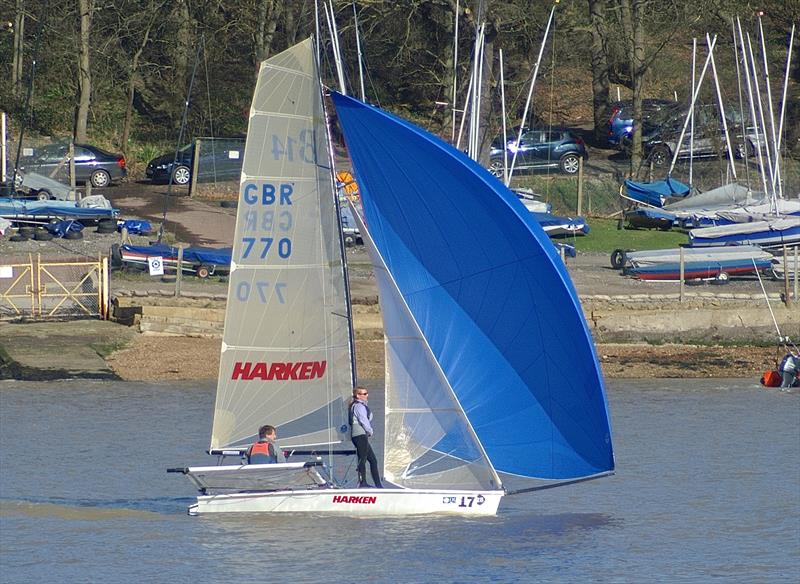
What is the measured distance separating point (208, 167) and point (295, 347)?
1035 inches

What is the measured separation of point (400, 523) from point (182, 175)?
92.6 ft

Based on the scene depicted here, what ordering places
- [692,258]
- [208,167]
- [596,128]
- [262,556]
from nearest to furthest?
[262,556] → [692,258] → [208,167] → [596,128]

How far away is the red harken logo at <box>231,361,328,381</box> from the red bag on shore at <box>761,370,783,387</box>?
12.5 metres

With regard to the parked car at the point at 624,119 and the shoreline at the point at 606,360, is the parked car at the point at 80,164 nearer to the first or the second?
the shoreline at the point at 606,360

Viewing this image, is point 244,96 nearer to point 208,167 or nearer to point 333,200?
point 208,167

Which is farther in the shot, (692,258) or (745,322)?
(692,258)

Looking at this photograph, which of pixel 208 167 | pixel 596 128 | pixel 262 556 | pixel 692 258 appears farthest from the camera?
pixel 596 128

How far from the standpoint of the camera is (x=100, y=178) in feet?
136

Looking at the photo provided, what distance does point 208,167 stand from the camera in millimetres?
40500

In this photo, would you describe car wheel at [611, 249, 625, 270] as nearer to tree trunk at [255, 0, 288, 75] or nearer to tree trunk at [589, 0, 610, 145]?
tree trunk at [589, 0, 610, 145]

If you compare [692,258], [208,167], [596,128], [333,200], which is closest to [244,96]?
[208,167]

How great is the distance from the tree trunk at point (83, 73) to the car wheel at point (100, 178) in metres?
3.20

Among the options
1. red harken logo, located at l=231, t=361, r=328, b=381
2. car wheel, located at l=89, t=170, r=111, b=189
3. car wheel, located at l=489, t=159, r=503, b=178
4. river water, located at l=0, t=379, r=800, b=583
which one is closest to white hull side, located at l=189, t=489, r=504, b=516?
river water, located at l=0, t=379, r=800, b=583

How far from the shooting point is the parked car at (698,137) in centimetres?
4156
